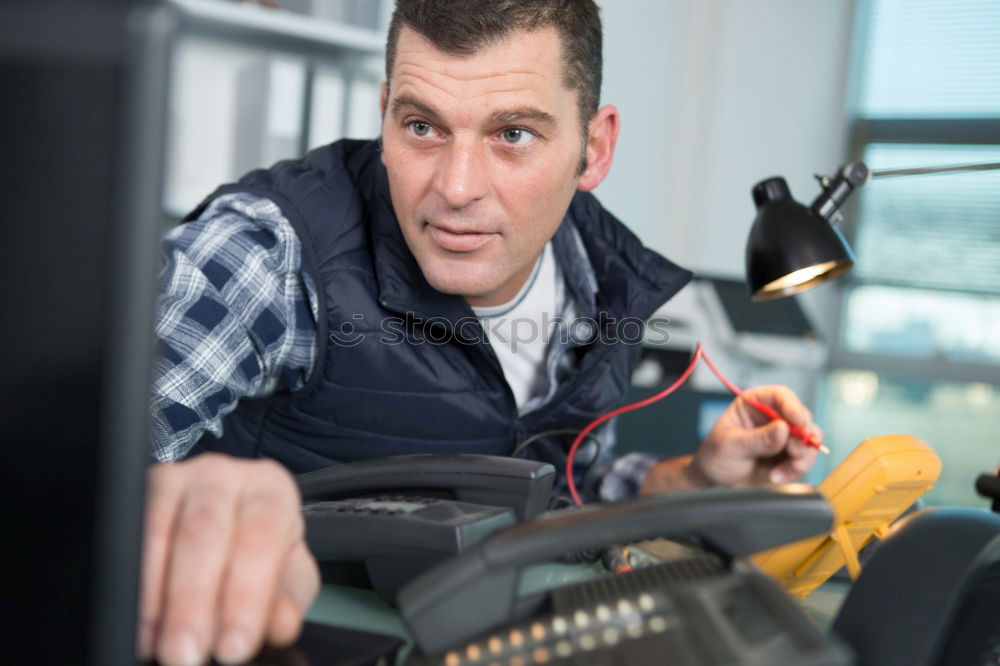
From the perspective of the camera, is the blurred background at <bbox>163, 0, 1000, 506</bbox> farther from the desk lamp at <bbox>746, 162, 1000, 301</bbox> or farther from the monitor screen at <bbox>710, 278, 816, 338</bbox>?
the desk lamp at <bbox>746, 162, 1000, 301</bbox>

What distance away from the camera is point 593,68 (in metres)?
1.21

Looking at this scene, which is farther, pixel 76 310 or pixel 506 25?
pixel 506 25

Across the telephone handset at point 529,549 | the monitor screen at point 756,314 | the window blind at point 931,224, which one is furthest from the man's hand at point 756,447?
the window blind at point 931,224

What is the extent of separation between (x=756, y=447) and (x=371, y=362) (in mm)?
462

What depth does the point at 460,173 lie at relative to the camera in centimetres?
105

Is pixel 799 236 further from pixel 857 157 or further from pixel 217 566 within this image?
pixel 857 157

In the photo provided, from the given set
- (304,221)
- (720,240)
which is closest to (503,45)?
(304,221)

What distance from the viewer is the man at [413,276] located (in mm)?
1029

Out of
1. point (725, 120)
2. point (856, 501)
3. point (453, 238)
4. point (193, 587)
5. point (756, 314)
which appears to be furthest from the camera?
point (725, 120)

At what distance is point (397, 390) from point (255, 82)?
154 cm

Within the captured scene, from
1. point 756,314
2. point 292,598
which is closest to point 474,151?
point 292,598

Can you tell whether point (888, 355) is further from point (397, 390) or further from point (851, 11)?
point (397, 390)

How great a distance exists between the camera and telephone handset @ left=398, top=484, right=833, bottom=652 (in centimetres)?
36

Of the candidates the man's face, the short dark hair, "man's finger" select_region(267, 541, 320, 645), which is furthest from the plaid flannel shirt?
"man's finger" select_region(267, 541, 320, 645)
